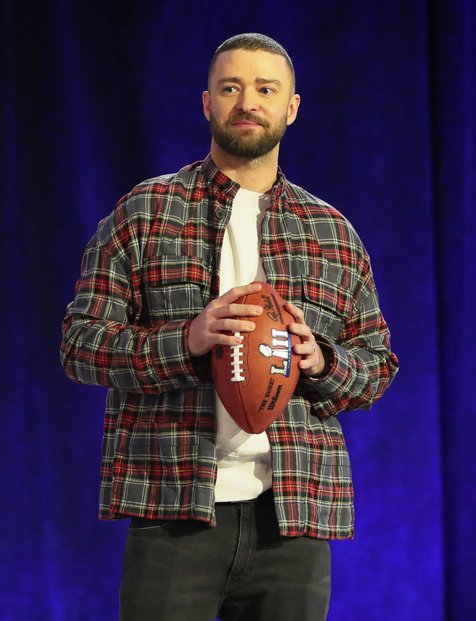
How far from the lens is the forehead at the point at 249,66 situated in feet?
5.59

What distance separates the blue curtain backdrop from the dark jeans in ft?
3.53

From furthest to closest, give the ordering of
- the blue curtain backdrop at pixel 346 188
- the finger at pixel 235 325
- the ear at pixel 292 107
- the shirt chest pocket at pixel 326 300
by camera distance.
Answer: the blue curtain backdrop at pixel 346 188
the ear at pixel 292 107
the shirt chest pocket at pixel 326 300
the finger at pixel 235 325

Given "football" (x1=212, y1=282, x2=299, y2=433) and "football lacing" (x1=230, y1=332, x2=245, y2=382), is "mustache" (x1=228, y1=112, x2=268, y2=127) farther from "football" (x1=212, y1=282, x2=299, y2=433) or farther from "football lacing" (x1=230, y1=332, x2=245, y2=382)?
"football lacing" (x1=230, y1=332, x2=245, y2=382)

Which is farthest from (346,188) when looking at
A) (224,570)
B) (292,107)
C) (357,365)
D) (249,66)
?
(224,570)

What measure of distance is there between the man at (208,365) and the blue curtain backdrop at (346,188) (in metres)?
0.93

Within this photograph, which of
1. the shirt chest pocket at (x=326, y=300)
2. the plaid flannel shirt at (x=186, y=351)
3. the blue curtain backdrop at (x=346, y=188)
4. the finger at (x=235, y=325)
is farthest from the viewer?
the blue curtain backdrop at (x=346, y=188)

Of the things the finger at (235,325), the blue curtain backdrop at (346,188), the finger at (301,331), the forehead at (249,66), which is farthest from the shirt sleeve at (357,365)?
the blue curtain backdrop at (346,188)

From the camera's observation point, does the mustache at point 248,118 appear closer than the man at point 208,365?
No

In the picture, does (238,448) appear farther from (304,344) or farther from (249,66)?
(249,66)

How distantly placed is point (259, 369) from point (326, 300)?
0.31 metres

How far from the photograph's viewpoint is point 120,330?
156 centimetres

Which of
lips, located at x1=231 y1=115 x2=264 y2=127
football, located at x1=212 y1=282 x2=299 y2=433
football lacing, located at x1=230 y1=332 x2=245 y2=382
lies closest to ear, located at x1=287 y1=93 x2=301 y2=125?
lips, located at x1=231 y1=115 x2=264 y2=127

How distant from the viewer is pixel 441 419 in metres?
2.78

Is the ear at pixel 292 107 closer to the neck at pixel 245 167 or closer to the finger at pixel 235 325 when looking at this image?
the neck at pixel 245 167
